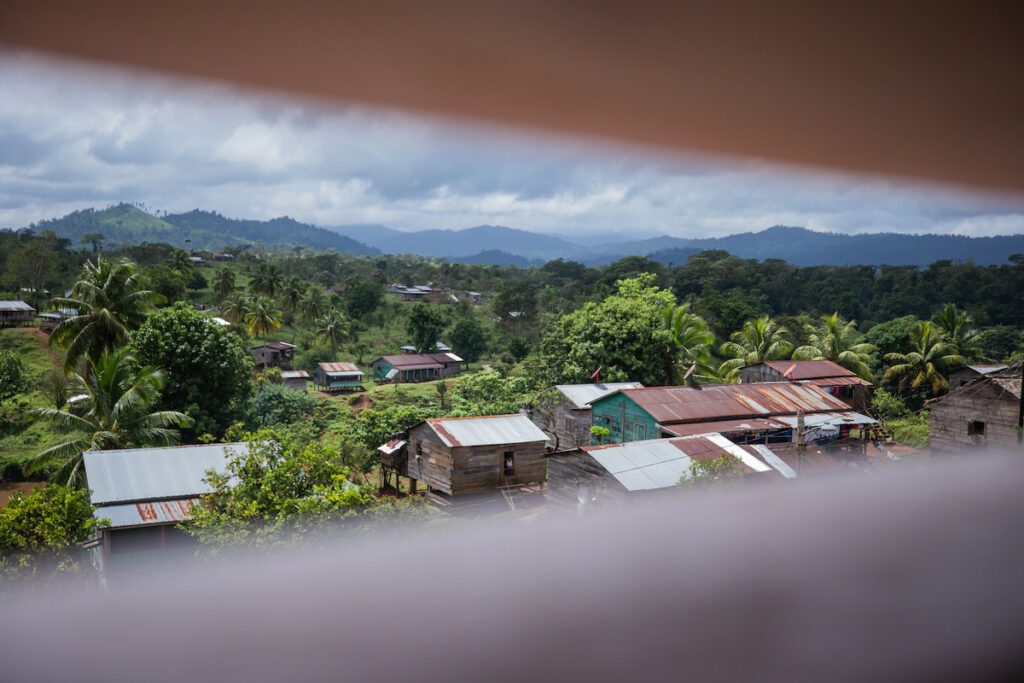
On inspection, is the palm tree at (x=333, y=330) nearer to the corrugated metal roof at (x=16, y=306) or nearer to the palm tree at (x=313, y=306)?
the palm tree at (x=313, y=306)

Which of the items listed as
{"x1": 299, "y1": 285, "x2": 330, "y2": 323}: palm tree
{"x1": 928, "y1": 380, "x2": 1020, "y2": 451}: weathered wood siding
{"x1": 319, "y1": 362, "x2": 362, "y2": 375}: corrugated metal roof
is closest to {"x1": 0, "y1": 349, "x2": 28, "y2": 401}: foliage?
{"x1": 319, "y1": 362, "x2": 362, "y2": 375}: corrugated metal roof

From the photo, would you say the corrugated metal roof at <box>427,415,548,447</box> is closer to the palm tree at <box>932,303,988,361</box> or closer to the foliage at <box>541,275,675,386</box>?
the foliage at <box>541,275,675,386</box>

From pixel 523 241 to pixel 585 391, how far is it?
114 m

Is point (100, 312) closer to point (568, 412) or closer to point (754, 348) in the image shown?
point (568, 412)

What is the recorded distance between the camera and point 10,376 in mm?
15367

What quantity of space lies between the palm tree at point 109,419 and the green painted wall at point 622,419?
6.28 meters

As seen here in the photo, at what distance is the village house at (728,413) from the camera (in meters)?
9.75

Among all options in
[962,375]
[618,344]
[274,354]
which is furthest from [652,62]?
[274,354]

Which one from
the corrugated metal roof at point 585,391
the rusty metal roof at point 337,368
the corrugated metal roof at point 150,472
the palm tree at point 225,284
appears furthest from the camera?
the palm tree at point 225,284

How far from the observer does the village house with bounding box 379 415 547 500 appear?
32.1ft

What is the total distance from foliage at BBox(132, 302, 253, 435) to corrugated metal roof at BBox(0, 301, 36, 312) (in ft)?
38.2

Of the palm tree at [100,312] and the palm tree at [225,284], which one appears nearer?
the palm tree at [100,312]

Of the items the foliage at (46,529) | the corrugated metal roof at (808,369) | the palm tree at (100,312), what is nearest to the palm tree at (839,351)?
the corrugated metal roof at (808,369)

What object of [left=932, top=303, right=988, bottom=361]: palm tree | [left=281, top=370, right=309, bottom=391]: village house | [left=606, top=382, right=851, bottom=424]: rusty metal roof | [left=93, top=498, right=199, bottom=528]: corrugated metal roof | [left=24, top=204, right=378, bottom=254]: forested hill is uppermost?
[left=24, top=204, right=378, bottom=254]: forested hill
